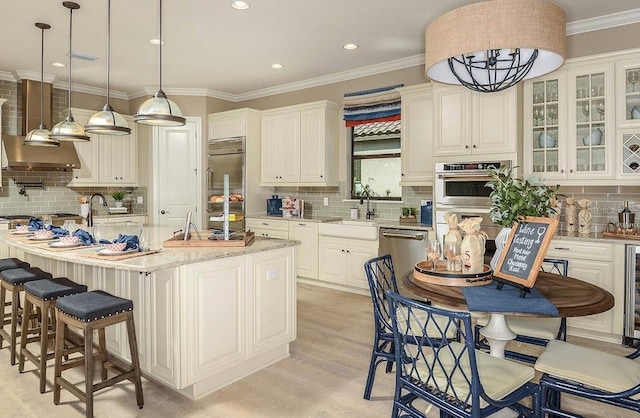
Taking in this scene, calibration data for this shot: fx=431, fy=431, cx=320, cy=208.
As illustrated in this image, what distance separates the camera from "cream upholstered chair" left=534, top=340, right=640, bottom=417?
1798 mm

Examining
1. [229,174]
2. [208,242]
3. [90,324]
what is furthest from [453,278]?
[229,174]

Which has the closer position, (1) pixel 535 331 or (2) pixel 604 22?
(1) pixel 535 331

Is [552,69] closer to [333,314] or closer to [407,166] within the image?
[407,166]

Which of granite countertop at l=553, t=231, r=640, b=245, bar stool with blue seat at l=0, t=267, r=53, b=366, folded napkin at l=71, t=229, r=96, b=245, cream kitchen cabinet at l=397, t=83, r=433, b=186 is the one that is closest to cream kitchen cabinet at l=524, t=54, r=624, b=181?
granite countertop at l=553, t=231, r=640, b=245

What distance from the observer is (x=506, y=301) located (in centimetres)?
199

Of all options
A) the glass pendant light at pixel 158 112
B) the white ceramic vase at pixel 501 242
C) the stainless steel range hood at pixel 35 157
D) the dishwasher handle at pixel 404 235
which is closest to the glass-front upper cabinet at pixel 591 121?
the dishwasher handle at pixel 404 235

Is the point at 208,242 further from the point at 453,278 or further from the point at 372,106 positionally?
the point at 372,106

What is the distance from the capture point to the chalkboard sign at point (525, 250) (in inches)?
83.0

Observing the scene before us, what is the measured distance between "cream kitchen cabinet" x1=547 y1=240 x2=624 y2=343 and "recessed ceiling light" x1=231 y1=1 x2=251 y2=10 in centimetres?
337

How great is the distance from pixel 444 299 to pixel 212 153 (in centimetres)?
534

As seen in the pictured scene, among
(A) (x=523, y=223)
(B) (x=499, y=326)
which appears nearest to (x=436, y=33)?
(A) (x=523, y=223)

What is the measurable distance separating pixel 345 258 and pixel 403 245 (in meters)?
0.87

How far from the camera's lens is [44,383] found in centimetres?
273

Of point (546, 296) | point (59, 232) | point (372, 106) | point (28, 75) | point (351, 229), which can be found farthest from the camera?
point (28, 75)
